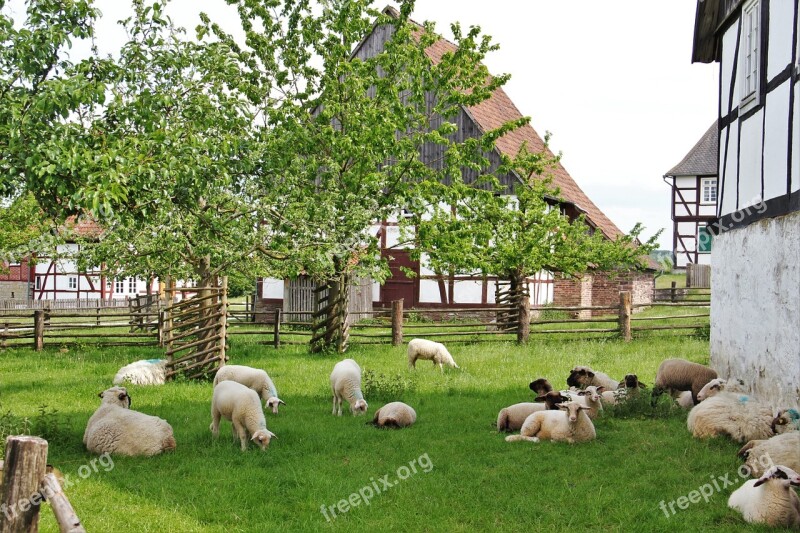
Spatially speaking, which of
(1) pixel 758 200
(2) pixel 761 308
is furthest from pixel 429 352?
(1) pixel 758 200

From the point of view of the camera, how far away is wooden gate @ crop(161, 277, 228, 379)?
14578mm

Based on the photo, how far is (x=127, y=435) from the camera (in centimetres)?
879

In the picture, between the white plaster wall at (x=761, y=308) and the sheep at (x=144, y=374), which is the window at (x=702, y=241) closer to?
the white plaster wall at (x=761, y=308)

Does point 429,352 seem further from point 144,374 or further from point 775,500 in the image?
point 775,500

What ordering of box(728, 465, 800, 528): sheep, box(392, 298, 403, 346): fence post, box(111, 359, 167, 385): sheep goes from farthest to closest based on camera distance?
1. box(392, 298, 403, 346): fence post
2. box(111, 359, 167, 385): sheep
3. box(728, 465, 800, 528): sheep

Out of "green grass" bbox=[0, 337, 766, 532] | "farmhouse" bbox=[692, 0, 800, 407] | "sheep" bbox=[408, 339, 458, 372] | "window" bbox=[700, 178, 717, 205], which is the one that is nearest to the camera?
"green grass" bbox=[0, 337, 766, 532]

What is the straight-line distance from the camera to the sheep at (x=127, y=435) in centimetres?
873

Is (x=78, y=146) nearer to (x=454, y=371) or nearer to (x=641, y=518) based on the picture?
(x=641, y=518)

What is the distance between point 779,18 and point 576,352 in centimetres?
913

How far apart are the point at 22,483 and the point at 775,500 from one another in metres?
5.58

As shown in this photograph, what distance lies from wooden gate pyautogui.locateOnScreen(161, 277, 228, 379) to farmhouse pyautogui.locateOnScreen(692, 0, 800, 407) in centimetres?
879

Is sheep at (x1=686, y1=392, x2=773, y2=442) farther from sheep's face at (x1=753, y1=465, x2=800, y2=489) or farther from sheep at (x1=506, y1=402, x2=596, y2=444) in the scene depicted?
sheep's face at (x1=753, y1=465, x2=800, y2=489)

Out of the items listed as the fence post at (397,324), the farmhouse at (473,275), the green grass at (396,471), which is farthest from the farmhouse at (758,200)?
the farmhouse at (473,275)

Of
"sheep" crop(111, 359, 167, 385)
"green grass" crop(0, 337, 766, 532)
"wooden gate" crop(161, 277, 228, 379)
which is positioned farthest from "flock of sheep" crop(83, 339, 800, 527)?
"sheep" crop(111, 359, 167, 385)
